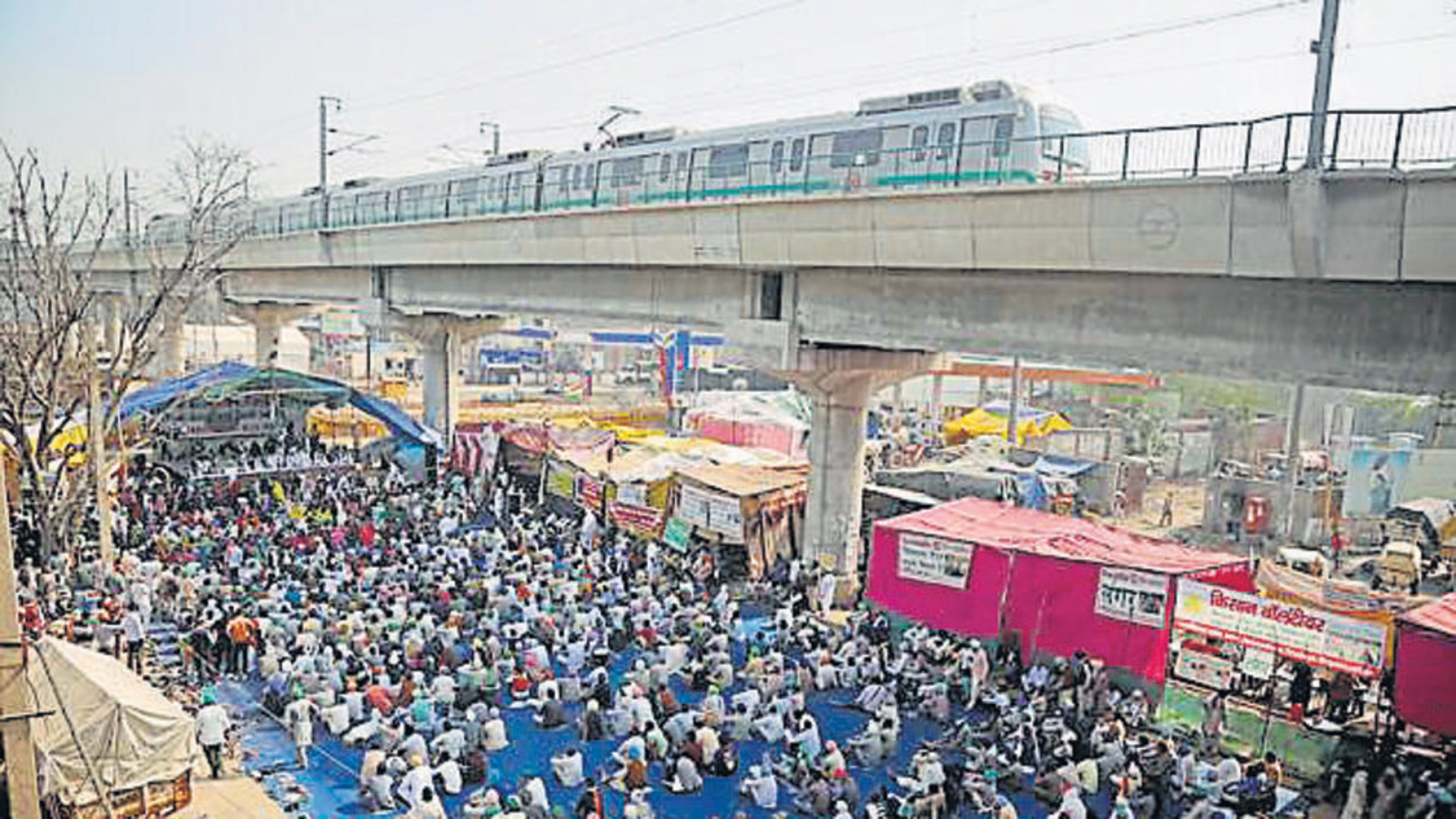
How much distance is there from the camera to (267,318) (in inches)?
1927

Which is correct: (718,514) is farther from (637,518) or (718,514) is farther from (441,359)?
(441,359)

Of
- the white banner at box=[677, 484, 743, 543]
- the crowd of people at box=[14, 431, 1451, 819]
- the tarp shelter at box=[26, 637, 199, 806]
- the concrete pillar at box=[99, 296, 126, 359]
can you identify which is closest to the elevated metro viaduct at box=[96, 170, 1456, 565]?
the white banner at box=[677, 484, 743, 543]

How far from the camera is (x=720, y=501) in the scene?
20.5 m

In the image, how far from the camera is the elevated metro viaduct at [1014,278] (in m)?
11.4

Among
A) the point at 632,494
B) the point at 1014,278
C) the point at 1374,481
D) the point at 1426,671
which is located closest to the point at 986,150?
the point at 1014,278

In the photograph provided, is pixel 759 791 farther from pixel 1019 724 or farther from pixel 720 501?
pixel 720 501

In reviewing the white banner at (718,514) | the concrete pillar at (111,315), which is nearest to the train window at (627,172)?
the white banner at (718,514)

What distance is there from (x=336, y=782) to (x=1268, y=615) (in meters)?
11.5

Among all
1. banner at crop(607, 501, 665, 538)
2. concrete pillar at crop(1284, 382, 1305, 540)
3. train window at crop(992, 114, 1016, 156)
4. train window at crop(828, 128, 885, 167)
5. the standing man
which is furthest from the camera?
concrete pillar at crop(1284, 382, 1305, 540)

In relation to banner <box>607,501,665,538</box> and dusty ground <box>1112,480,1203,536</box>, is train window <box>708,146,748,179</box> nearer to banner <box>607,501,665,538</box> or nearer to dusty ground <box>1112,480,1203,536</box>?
banner <box>607,501,665,538</box>

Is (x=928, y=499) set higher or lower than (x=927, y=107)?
lower

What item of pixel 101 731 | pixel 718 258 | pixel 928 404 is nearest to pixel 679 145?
pixel 718 258

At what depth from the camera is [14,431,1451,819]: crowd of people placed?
11.9m

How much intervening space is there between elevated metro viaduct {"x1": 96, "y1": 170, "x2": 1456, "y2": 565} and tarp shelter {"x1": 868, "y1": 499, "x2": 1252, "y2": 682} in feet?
9.20
